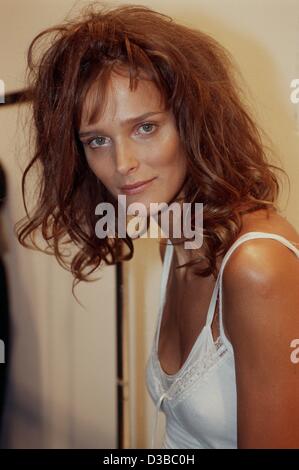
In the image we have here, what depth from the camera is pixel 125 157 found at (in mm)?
796

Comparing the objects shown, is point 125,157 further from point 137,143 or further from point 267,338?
point 267,338

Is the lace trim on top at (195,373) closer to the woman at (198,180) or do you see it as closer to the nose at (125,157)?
the woman at (198,180)

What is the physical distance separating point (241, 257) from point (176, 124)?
247 millimetres

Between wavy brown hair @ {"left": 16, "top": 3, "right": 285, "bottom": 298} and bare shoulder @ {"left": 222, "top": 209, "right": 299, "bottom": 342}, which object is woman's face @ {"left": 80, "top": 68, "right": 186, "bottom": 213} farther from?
bare shoulder @ {"left": 222, "top": 209, "right": 299, "bottom": 342}

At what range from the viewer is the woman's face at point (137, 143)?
0.78 metres

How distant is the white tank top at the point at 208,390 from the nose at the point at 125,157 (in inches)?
7.8

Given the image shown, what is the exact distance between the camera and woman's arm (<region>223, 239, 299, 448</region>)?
2.15 ft

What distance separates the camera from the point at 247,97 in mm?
1085

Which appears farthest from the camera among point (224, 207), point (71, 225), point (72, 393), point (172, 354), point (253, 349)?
point (72, 393)

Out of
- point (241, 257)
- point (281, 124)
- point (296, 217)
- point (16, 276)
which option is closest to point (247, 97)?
point (281, 124)

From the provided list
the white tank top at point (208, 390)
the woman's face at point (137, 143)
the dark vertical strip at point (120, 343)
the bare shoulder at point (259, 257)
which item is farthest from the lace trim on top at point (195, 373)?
the dark vertical strip at point (120, 343)

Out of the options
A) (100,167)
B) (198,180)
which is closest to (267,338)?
(198,180)

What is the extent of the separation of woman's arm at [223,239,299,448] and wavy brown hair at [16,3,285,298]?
86 mm
